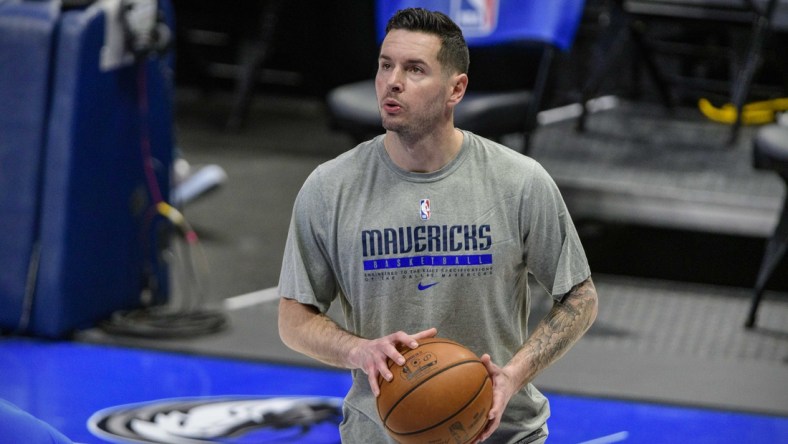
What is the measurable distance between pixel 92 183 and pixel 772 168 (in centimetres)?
248

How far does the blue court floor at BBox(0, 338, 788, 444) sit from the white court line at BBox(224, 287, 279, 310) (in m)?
0.60

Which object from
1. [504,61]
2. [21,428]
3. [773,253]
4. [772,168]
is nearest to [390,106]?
[21,428]

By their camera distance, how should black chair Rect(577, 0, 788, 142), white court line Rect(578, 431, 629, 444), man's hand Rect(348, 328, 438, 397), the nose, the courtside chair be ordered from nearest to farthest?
man's hand Rect(348, 328, 438, 397), the nose, white court line Rect(578, 431, 629, 444), the courtside chair, black chair Rect(577, 0, 788, 142)

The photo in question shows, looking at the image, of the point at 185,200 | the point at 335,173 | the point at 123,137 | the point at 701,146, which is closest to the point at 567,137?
the point at 701,146

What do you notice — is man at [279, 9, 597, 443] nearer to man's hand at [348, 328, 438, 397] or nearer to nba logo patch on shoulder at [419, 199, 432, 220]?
nba logo patch on shoulder at [419, 199, 432, 220]

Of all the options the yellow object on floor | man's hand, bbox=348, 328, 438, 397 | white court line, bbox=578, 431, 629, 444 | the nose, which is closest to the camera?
man's hand, bbox=348, 328, 438, 397

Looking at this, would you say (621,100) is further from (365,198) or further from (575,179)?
(365,198)

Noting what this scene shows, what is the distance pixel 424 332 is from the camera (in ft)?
7.88

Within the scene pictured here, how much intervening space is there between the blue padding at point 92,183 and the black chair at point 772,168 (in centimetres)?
226

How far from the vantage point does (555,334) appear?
2557 mm

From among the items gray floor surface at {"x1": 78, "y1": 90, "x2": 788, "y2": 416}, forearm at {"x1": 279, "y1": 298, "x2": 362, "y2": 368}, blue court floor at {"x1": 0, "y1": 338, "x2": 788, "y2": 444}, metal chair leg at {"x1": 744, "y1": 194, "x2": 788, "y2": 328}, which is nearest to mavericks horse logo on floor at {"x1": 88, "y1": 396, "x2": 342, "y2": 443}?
blue court floor at {"x1": 0, "y1": 338, "x2": 788, "y2": 444}

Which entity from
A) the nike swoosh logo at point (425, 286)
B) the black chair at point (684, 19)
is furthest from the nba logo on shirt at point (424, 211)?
the black chair at point (684, 19)

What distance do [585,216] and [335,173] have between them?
321cm

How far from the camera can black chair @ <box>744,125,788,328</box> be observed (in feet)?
15.4
